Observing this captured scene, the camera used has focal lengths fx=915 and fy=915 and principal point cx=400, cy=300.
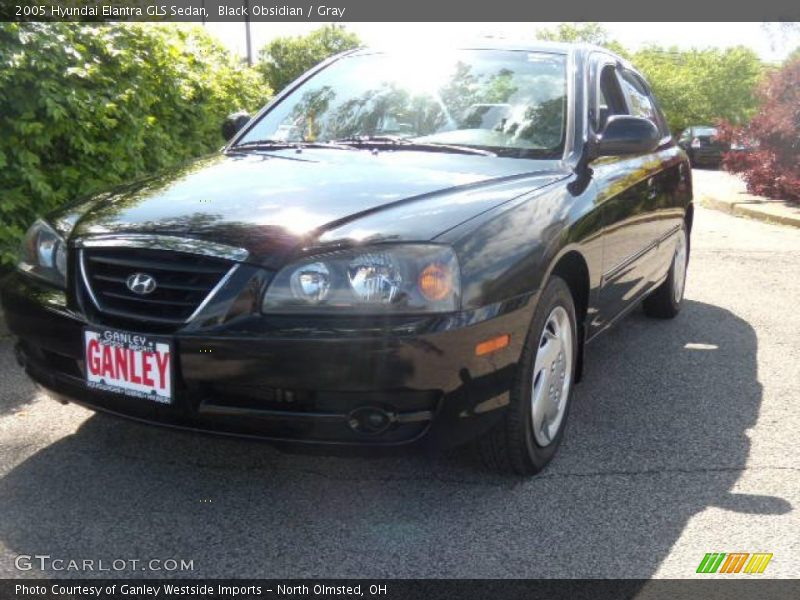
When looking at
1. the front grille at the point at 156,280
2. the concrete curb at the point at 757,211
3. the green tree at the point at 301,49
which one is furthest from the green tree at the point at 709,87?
the front grille at the point at 156,280

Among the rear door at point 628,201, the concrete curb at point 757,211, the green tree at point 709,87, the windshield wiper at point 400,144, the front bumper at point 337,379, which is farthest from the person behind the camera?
the green tree at point 709,87

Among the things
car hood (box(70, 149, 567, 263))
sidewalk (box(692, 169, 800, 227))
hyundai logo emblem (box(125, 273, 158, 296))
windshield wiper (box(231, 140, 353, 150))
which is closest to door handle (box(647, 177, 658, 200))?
car hood (box(70, 149, 567, 263))

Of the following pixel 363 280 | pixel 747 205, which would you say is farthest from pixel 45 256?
pixel 747 205

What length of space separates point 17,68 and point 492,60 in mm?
2743

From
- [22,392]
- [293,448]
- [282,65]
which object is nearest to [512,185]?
[293,448]

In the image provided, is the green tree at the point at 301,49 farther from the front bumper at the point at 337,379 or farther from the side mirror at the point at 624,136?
the front bumper at the point at 337,379

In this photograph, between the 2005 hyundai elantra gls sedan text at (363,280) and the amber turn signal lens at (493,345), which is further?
the amber turn signal lens at (493,345)

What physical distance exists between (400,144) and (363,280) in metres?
1.32

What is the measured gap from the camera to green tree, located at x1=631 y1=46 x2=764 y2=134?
59.5 meters

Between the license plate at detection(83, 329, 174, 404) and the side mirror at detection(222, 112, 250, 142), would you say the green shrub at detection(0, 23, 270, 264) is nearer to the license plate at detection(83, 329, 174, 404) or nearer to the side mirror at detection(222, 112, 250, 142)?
the side mirror at detection(222, 112, 250, 142)

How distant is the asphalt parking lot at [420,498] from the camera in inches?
108

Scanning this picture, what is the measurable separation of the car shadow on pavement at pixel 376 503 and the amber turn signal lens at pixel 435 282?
2.42 feet

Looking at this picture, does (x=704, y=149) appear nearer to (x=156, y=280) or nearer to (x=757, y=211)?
(x=757, y=211)

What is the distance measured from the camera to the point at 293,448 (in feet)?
9.20
